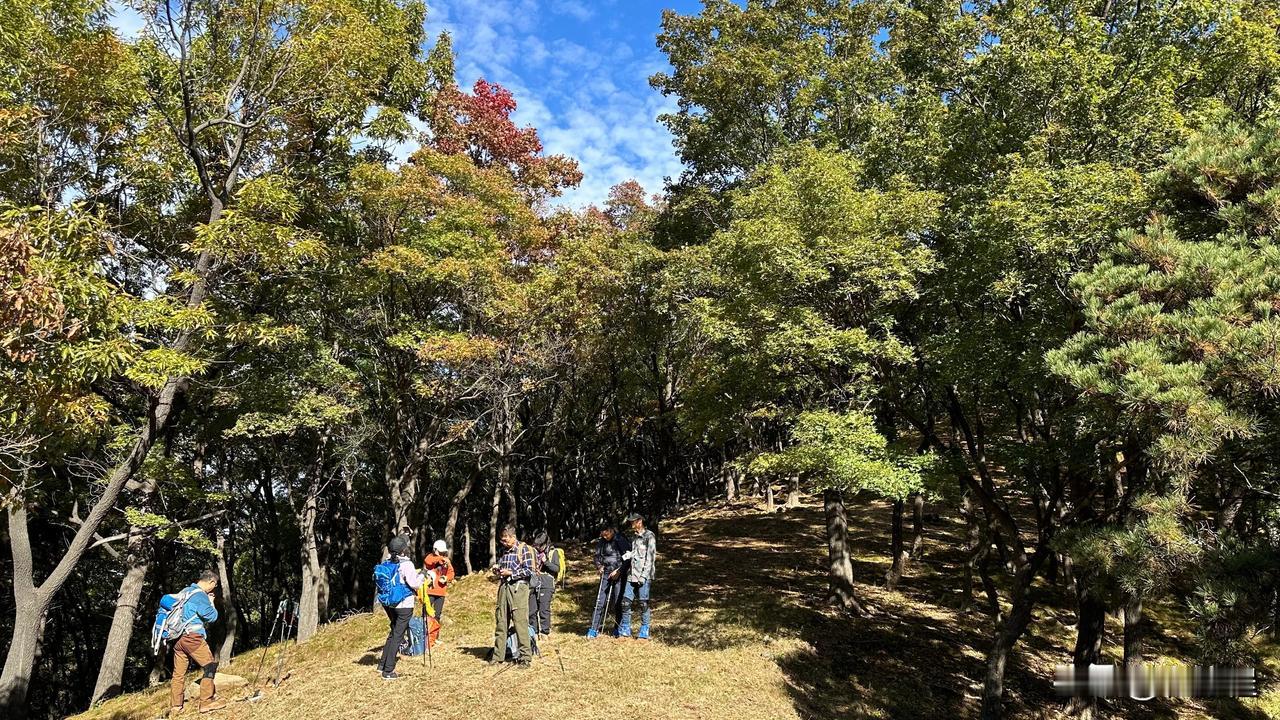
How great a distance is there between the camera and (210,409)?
1290 centimetres

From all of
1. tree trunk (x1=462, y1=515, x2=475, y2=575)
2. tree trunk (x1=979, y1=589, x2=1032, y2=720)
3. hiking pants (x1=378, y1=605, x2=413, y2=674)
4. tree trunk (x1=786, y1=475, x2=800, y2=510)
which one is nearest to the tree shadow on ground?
tree trunk (x1=979, y1=589, x2=1032, y2=720)

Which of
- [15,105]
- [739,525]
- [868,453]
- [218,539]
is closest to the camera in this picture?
[15,105]

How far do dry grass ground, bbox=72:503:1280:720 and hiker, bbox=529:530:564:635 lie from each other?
15.4 inches

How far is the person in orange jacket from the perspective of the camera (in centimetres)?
928

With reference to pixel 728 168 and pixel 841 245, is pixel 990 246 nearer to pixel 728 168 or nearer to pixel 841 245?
pixel 841 245

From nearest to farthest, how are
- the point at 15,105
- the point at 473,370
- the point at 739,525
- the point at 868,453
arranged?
the point at 15,105 → the point at 868,453 → the point at 473,370 → the point at 739,525

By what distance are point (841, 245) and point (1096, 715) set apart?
8.37 meters

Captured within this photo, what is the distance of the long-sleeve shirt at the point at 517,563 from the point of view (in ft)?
25.0

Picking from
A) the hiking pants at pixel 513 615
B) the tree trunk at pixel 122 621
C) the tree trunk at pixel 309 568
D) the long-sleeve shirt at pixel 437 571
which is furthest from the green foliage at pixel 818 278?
the tree trunk at pixel 122 621

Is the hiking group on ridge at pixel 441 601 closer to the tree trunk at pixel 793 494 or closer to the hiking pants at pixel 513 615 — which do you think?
the hiking pants at pixel 513 615

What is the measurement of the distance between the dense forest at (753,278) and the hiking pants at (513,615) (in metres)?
4.27

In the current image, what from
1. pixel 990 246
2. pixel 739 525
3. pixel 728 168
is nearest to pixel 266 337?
pixel 990 246

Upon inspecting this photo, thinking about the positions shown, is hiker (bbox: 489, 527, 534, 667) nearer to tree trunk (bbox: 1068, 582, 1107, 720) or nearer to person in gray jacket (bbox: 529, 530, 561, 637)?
person in gray jacket (bbox: 529, 530, 561, 637)

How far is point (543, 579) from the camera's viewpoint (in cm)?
884
